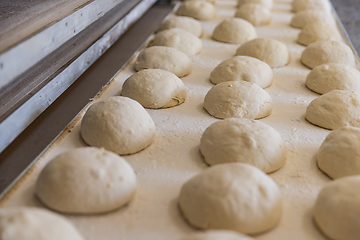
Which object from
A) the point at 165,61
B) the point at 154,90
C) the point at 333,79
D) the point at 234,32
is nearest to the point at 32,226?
the point at 154,90

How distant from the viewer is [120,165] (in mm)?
1116

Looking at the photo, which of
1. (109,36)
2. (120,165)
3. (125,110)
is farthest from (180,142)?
(109,36)

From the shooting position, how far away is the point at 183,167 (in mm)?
1309

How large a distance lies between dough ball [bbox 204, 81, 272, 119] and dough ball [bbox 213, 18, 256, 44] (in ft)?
3.08

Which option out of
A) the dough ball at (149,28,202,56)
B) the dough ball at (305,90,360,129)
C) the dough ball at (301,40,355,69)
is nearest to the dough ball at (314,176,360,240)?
the dough ball at (305,90,360,129)

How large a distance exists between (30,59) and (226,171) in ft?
2.31

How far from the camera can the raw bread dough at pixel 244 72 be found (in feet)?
6.23

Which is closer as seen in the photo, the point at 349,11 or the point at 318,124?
the point at 318,124

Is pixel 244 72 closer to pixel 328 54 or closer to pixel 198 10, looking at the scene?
pixel 328 54

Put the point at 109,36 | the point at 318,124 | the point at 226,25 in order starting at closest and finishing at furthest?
the point at 318,124, the point at 109,36, the point at 226,25

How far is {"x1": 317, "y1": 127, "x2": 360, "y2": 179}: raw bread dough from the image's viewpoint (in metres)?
1.26

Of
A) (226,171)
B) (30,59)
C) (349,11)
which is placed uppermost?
(30,59)

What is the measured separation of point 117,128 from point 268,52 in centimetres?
122

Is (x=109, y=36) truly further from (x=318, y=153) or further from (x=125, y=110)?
(x=318, y=153)
